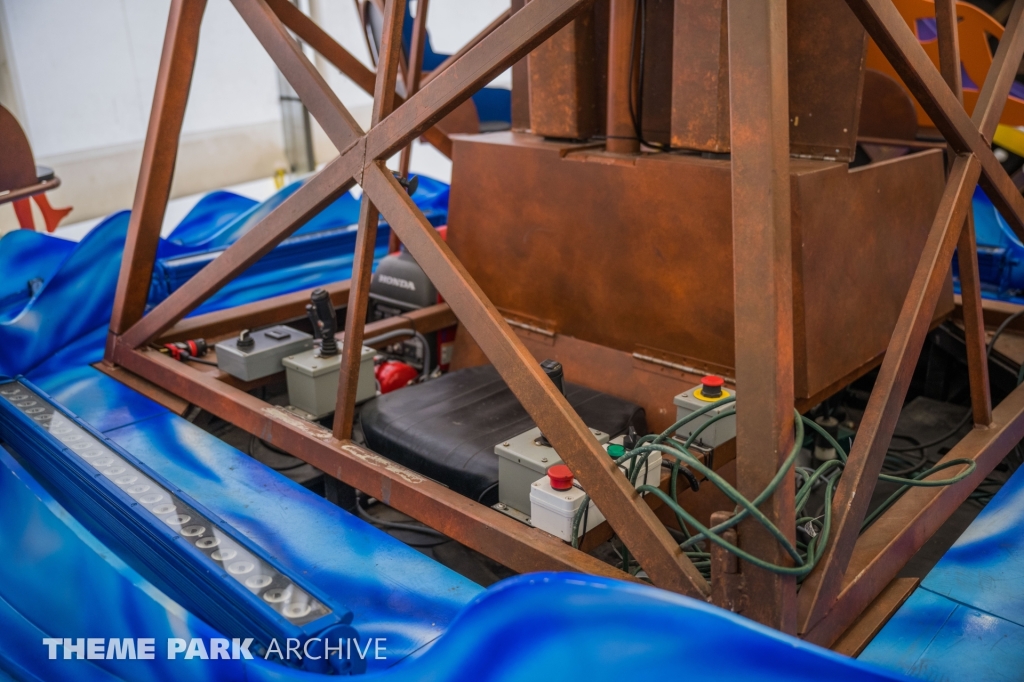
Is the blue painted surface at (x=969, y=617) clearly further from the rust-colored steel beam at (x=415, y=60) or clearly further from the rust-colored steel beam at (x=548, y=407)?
the rust-colored steel beam at (x=415, y=60)

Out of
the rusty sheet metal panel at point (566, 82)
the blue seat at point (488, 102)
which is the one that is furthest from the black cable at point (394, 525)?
the blue seat at point (488, 102)

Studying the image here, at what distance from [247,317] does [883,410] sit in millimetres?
2147

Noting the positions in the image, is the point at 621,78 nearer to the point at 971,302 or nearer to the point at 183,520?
the point at 971,302

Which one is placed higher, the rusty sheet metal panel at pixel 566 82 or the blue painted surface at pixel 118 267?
the rusty sheet metal panel at pixel 566 82

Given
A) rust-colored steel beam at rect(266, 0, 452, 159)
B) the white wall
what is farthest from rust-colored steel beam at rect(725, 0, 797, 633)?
the white wall

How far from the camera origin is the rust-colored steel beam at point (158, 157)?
2447 mm

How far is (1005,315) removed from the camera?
2873 mm

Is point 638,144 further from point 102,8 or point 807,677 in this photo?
point 102,8

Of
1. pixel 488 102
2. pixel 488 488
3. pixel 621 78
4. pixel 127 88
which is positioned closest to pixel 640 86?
pixel 621 78

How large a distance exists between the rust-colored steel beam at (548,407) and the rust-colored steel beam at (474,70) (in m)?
0.04

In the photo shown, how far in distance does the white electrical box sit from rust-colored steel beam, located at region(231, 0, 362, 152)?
2.93 feet

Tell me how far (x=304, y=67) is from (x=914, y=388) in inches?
94.3

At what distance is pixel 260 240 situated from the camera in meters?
2.22

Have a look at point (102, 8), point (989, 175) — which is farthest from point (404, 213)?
point (102, 8)
